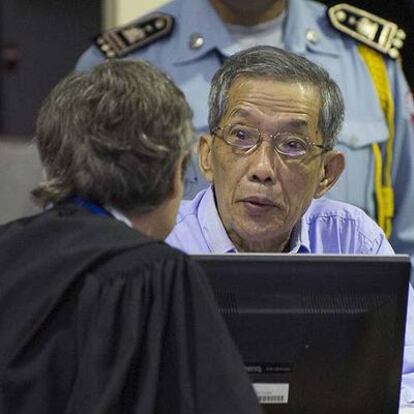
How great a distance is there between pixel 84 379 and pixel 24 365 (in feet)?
0.30

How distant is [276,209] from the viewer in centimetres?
274

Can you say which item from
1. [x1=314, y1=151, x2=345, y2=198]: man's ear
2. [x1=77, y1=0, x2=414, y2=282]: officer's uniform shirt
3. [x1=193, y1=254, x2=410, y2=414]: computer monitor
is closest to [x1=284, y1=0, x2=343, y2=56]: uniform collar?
[x1=77, y1=0, x2=414, y2=282]: officer's uniform shirt

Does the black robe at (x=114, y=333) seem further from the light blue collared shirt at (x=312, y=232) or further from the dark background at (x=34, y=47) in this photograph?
the dark background at (x=34, y=47)

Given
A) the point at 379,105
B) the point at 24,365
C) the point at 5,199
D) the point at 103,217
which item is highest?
the point at 103,217

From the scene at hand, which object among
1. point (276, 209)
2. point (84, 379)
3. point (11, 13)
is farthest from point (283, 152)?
point (11, 13)

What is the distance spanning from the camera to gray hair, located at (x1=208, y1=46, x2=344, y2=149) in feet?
8.95

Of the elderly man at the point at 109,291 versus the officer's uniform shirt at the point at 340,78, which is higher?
the elderly man at the point at 109,291

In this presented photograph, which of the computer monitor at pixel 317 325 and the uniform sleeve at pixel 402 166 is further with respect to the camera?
the uniform sleeve at pixel 402 166

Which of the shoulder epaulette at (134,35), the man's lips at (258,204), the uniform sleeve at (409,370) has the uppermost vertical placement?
the shoulder epaulette at (134,35)

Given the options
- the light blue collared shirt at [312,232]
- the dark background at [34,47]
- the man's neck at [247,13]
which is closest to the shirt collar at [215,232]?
the light blue collared shirt at [312,232]

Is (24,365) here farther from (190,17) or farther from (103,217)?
(190,17)

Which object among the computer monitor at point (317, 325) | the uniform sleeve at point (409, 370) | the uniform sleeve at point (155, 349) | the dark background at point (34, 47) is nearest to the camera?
the uniform sleeve at point (155, 349)

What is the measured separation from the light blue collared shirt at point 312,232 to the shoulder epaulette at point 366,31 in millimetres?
696

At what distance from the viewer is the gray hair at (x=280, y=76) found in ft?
8.95
